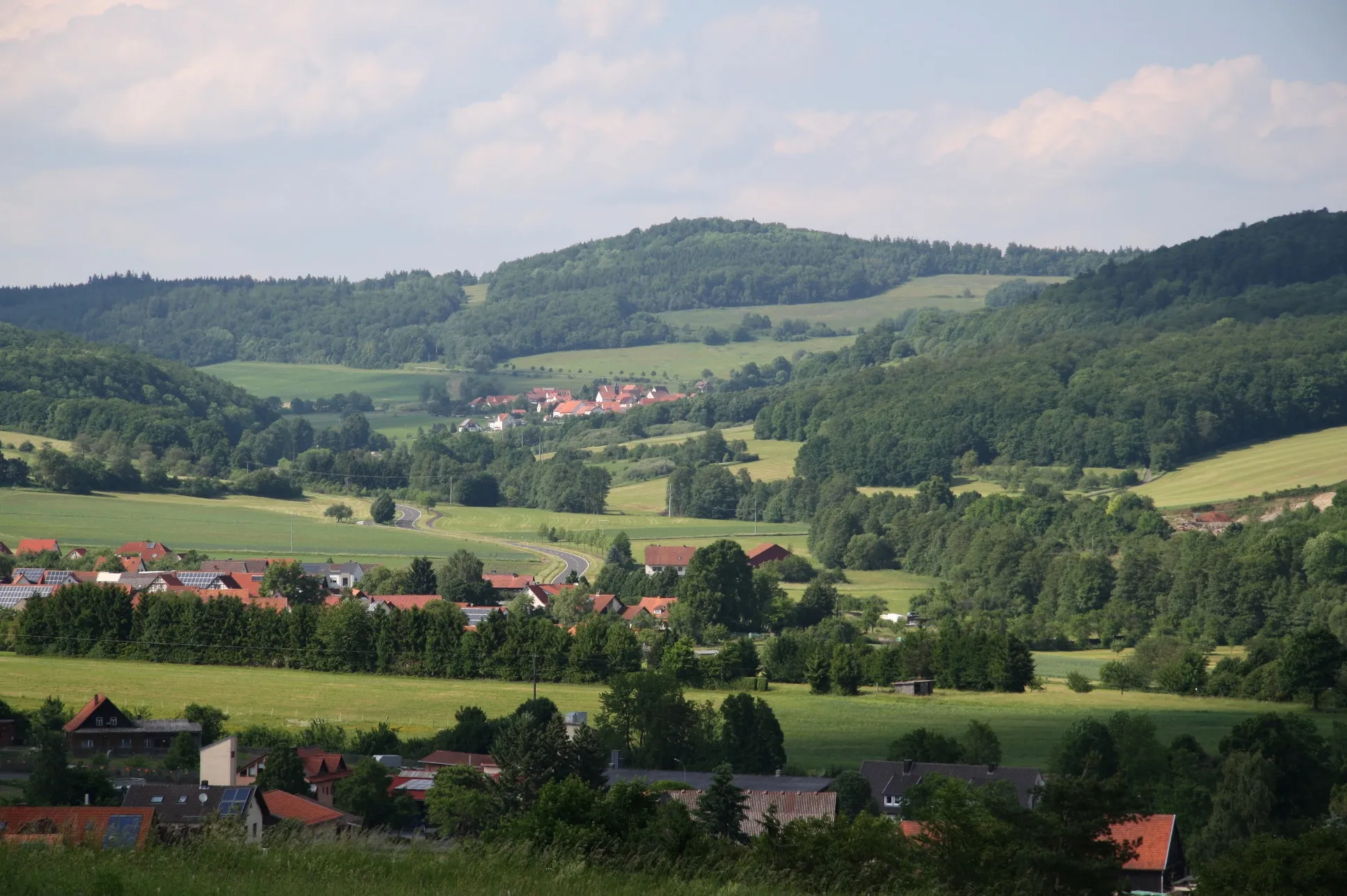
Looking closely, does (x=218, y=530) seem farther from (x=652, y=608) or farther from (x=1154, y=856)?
(x=1154, y=856)

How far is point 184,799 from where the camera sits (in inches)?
1174

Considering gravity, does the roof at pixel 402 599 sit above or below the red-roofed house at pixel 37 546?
below

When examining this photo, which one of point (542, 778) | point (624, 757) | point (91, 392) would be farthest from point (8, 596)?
point (91, 392)

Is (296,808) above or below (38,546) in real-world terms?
below

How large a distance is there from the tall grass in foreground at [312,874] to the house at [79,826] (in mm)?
597

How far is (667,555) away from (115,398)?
7637 cm

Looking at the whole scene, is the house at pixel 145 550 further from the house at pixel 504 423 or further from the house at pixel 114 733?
the house at pixel 504 423

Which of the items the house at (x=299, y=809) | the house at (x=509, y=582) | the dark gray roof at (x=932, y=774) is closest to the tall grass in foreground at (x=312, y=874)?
the house at (x=299, y=809)

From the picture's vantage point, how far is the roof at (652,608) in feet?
242

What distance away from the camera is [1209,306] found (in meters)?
164

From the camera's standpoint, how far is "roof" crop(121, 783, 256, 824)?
90.6 ft

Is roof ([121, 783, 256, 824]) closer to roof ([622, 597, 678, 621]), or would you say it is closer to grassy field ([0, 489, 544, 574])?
roof ([622, 597, 678, 621])

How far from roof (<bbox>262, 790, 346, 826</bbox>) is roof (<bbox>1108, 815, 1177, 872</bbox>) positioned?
15.7m

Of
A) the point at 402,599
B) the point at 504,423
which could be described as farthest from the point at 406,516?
the point at 504,423
